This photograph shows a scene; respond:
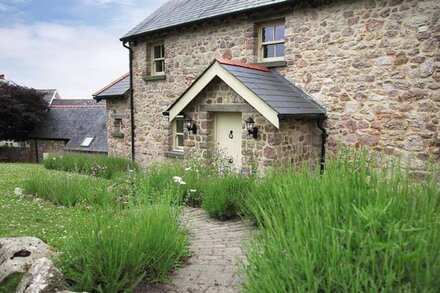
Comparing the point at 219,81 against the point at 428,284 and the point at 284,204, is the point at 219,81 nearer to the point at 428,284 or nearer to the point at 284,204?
the point at 284,204

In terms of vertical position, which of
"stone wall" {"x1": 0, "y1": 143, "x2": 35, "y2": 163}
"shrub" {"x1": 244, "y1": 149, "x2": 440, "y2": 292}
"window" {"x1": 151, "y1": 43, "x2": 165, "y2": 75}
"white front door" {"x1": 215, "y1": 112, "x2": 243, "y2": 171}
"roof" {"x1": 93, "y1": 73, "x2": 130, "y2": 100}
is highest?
"window" {"x1": 151, "y1": 43, "x2": 165, "y2": 75}

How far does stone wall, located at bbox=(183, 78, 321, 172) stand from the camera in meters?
7.80

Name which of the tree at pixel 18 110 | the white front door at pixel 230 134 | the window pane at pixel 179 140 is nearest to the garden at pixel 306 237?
the white front door at pixel 230 134

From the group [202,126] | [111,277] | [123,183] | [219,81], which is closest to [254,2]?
[219,81]

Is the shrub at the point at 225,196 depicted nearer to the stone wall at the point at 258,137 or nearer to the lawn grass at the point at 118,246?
the lawn grass at the point at 118,246

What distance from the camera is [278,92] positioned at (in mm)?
8336

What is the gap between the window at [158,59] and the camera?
13.0 metres

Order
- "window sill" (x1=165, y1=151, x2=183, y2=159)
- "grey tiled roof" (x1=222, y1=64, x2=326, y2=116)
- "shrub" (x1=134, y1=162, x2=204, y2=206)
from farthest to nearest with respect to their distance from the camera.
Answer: "window sill" (x1=165, y1=151, x2=183, y2=159), "grey tiled roof" (x1=222, y1=64, x2=326, y2=116), "shrub" (x1=134, y1=162, x2=204, y2=206)

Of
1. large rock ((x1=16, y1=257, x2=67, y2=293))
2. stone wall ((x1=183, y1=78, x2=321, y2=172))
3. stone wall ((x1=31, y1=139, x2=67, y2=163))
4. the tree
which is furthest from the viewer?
stone wall ((x1=31, y1=139, x2=67, y2=163))

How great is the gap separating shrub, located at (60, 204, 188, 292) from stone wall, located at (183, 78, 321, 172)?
4.08 m

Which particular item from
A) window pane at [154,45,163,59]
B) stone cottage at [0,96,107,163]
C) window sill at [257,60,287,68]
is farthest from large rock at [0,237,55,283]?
stone cottage at [0,96,107,163]

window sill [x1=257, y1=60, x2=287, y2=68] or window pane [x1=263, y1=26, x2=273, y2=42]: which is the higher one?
window pane [x1=263, y1=26, x2=273, y2=42]

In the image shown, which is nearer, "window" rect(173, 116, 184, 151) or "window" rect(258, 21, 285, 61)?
"window" rect(258, 21, 285, 61)

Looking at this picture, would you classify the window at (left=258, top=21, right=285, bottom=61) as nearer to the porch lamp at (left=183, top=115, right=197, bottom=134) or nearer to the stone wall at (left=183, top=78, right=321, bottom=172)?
the stone wall at (left=183, top=78, right=321, bottom=172)
